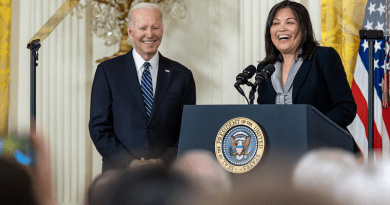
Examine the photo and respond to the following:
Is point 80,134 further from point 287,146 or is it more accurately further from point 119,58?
point 287,146

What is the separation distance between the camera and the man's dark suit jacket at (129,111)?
1867 millimetres

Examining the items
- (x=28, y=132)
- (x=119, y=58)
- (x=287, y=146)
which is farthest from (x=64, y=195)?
(x=28, y=132)

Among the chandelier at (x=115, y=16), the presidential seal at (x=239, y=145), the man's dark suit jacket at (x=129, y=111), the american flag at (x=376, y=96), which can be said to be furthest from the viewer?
the chandelier at (x=115, y=16)

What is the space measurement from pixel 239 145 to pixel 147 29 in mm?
1193

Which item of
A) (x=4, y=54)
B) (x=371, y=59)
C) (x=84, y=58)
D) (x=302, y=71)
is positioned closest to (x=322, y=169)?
(x=302, y=71)

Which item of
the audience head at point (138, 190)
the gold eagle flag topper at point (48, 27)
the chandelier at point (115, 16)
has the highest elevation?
the chandelier at point (115, 16)

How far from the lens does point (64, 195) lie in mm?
3443

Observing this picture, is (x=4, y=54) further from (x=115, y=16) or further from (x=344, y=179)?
(x=344, y=179)

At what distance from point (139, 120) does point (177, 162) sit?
164 cm

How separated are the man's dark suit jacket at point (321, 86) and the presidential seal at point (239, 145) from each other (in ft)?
2.36

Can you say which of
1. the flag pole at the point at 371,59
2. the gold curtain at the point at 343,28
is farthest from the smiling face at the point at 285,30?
the gold curtain at the point at 343,28

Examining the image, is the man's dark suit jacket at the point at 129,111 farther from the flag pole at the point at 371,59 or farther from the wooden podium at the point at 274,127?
the flag pole at the point at 371,59

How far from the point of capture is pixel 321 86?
1641 mm

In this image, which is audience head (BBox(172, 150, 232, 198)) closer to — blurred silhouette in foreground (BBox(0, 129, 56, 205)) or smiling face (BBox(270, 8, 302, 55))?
blurred silhouette in foreground (BBox(0, 129, 56, 205))
